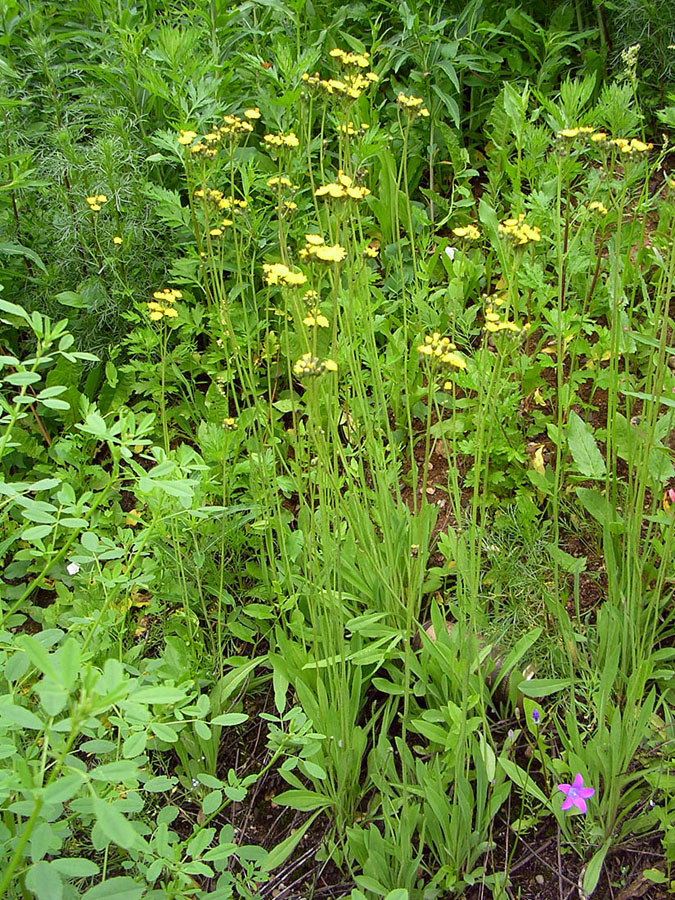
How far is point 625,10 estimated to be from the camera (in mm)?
3174

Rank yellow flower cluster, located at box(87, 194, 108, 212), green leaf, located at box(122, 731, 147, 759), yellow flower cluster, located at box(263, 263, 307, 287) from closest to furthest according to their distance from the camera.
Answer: green leaf, located at box(122, 731, 147, 759) < yellow flower cluster, located at box(263, 263, 307, 287) < yellow flower cluster, located at box(87, 194, 108, 212)

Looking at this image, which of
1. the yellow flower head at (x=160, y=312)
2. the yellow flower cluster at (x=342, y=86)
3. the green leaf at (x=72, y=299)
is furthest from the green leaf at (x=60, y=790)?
the green leaf at (x=72, y=299)

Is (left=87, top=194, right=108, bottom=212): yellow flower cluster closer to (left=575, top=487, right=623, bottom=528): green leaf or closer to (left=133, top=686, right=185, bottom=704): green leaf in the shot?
(left=575, top=487, right=623, bottom=528): green leaf

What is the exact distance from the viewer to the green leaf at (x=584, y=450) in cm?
208

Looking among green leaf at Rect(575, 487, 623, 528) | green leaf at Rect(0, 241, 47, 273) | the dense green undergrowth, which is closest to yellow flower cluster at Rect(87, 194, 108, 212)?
the dense green undergrowth

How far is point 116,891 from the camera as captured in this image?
1125 mm

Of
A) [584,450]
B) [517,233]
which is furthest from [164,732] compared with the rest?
[584,450]

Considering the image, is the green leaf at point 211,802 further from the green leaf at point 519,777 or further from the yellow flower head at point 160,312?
the yellow flower head at point 160,312

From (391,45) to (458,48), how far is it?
0.28m

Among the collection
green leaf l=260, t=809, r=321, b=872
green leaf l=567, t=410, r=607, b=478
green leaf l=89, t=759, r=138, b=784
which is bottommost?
green leaf l=260, t=809, r=321, b=872

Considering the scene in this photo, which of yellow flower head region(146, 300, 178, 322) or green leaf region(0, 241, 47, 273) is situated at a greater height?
yellow flower head region(146, 300, 178, 322)

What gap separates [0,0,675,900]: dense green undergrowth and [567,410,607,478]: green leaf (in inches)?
0.7

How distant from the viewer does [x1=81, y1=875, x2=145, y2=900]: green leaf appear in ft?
3.67

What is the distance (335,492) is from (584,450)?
78cm
